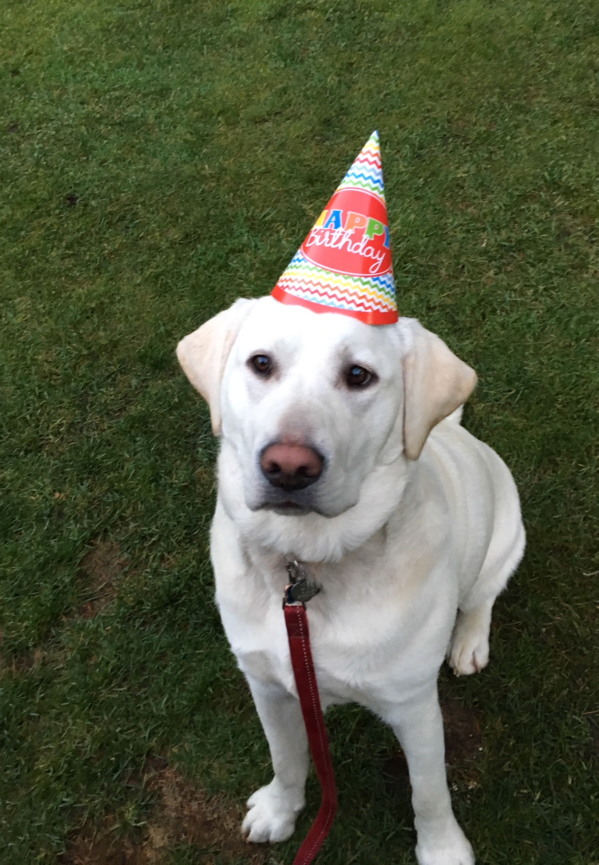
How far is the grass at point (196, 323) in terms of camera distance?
2693 millimetres

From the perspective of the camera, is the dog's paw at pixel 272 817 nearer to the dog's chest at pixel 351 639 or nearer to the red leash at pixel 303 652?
the red leash at pixel 303 652

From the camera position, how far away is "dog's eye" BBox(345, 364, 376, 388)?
173cm

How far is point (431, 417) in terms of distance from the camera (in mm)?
1815

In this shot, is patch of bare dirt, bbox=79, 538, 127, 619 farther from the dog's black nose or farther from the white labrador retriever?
the dog's black nose

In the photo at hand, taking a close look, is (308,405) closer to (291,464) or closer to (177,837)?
(291,464)

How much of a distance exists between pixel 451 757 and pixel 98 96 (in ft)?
17.1

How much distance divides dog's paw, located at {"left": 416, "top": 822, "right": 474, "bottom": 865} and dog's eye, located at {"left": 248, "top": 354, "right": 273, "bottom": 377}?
5.49ft

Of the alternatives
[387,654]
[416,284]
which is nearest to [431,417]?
[387,654]

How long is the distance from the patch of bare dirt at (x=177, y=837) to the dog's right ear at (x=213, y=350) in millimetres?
1558

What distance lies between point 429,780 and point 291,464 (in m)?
1.28

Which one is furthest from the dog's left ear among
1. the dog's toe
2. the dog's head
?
the dog's toe

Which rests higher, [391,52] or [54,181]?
[391,52]

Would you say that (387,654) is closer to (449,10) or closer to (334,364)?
(334,364)

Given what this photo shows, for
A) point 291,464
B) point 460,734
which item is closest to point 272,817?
point 460,734
